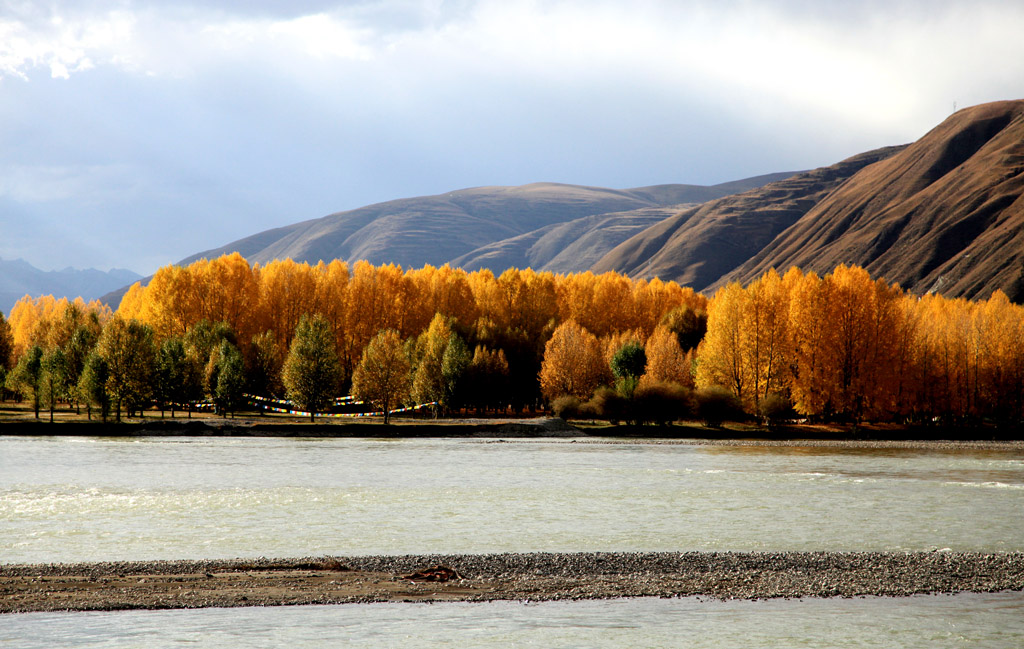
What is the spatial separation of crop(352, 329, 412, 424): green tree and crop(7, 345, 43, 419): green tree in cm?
3412

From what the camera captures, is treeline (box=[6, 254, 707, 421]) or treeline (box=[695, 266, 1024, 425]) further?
treeline (box=[6, 254, 707, 421])

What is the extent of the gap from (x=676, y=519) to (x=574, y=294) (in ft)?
326

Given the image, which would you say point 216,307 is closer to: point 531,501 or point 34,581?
point 531,501

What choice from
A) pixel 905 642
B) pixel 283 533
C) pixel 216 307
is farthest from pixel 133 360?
pixel 905 642

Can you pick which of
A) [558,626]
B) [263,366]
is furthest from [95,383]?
[558,626]

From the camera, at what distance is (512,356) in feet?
377

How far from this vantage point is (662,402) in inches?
3794

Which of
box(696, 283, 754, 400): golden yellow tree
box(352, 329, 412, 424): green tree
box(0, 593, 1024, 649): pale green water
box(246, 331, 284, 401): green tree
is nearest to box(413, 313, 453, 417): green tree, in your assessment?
box(352, 329, 412, 424): green tree

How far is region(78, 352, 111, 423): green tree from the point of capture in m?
86.4

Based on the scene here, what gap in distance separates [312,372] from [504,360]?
81.4ft

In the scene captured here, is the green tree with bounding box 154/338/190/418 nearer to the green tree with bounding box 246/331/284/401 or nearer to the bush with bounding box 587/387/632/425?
the green tree with bounding box 246/331/284/401

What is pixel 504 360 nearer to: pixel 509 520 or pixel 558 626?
pixel 509 520

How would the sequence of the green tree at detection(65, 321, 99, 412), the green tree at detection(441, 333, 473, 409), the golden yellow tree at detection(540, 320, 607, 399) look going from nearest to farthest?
the green tree at detection(65, 321, 99, 412) < the green tree at detection(441, 333, 473, 409) < the golden yellow tree at detection(540, 320, 607, 399)

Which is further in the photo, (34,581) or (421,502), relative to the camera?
(421,502)
